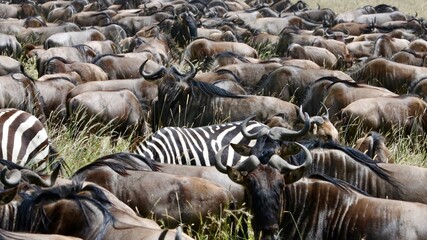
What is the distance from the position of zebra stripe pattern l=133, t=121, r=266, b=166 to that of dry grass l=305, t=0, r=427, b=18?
27301 mm

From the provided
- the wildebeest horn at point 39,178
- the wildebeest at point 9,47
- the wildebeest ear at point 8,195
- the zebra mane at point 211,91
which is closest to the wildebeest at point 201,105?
the zebra mane at point 211,91

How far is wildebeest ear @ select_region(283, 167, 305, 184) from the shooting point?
20.4ft

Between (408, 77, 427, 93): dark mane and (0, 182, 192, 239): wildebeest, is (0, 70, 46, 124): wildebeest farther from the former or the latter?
(408, 77, 427, 93): dark mane

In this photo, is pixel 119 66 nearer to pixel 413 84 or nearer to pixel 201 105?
pixel 201 105

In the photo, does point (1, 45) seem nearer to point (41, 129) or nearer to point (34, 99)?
point (34, 99)

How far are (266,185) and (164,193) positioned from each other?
1.04 metres

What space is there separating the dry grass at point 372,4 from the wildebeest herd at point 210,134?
608 inches

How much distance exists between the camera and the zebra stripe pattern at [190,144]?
885 centimetres

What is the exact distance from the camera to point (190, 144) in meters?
9.01

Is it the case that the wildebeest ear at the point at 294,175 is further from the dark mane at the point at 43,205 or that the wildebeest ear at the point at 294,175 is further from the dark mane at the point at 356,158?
the dark mane at the point at 43,205

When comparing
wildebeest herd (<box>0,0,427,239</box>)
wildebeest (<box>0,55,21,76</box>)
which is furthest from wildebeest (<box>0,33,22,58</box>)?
wildebeest (<box>0,55,21,76</box>)

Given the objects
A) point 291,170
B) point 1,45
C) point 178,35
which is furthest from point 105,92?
point 178,35

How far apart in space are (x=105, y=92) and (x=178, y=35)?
10.2 metres

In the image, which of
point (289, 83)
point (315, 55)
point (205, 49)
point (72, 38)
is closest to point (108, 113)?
point (289, 83)
